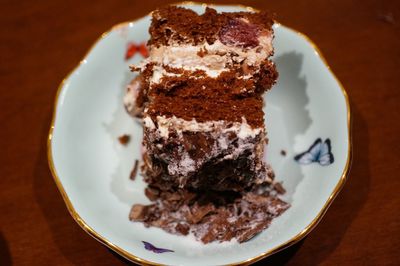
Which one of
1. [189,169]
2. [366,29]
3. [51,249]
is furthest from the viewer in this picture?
[366,29]

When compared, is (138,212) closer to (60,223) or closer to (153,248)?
(153,248)

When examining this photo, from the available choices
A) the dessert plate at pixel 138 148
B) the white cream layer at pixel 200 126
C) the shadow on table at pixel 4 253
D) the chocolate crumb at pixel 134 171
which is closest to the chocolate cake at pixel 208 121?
the white cream layer at pixel 200 126

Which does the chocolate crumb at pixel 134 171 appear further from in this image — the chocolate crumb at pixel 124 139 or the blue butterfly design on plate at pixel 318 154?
the blue butterfly design on plate at pixel 318 154

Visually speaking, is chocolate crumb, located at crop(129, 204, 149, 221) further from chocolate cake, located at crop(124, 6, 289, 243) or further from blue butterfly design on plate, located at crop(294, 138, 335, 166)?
blue butterfly design on plate, located at crop(294, 138, 335, 166)

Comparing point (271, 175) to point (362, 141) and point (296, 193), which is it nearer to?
point (296, 193)

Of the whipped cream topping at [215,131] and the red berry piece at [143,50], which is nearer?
the whipped cream topping at [215,131]

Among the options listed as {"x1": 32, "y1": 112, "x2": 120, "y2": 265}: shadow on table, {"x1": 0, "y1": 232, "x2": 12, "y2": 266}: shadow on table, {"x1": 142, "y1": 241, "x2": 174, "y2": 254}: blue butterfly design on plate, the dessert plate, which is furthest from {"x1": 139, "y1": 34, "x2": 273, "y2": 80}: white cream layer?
{"x1": 0, "y1": 232, "x2": 12, "y2": 266}: shadow on table

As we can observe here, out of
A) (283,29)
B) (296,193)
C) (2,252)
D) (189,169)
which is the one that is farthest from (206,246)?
(283,29)
